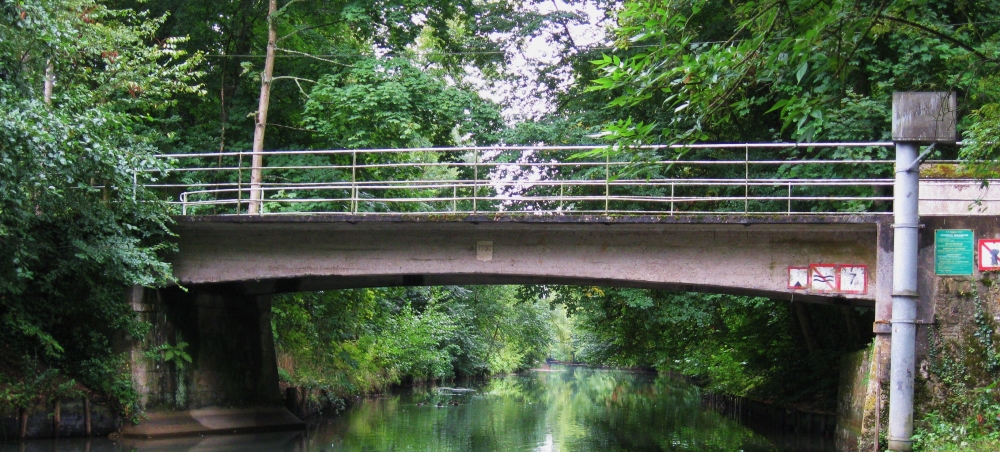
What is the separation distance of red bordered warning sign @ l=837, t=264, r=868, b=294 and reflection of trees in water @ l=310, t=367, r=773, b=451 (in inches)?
177

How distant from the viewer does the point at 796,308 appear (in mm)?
22828

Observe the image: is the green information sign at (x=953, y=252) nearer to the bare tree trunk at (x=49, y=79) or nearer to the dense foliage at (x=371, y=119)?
the dense foliage at (x=371, y=119)

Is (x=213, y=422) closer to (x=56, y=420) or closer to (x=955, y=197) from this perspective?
(x=56, y=420)

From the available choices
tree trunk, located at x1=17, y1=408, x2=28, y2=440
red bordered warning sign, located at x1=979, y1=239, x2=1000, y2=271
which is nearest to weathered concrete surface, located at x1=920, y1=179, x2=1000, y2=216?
red bordered warning sign, located at x1=979, y1=239, x2=1000, y2=271

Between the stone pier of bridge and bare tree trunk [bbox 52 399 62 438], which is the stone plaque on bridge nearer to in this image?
the stone pier of bridge

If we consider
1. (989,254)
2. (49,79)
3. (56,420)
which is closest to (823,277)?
(989,254)

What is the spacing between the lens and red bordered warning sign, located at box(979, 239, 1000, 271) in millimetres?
13938

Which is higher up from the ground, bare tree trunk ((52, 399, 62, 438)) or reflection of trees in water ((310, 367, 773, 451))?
bare tree trunk ((52, 399, 62, 438))

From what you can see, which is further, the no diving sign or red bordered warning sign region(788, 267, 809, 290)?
red bordered warning sign region(788, 267, 809, 290)

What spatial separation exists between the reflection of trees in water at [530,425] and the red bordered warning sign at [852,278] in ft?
14.7

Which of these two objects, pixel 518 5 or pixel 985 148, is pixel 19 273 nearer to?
pixel 985 148

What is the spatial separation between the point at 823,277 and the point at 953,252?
197cm

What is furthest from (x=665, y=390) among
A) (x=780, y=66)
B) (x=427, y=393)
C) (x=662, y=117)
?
(x=780, y=66)

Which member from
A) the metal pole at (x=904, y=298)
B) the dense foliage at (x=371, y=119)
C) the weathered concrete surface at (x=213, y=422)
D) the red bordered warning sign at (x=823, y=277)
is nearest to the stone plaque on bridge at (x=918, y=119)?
the metal pole at (x=904, y=298)
